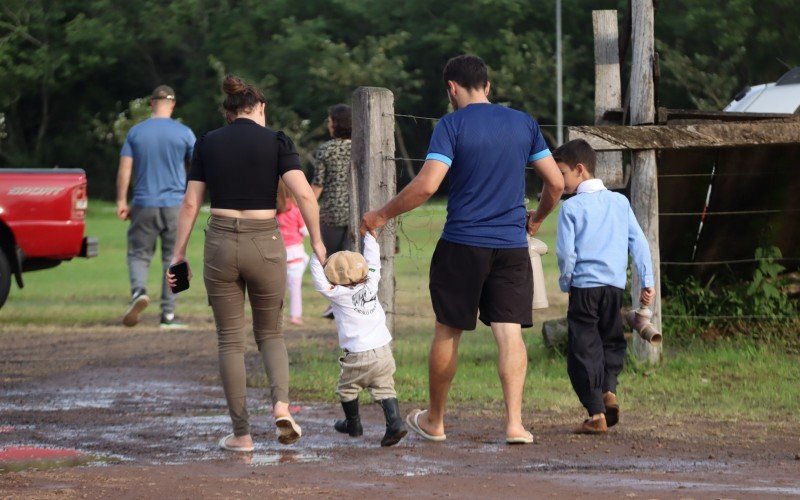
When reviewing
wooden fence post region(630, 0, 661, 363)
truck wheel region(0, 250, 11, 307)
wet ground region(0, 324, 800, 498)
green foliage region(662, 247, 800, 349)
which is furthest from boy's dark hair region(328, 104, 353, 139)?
truck wheel region(0, 250, 11, 307)

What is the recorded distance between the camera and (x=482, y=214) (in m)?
6.85

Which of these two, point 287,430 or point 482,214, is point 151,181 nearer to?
point 287,430

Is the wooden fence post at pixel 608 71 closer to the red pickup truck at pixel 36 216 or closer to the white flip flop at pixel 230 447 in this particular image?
the white flip flop at pixel 230 447

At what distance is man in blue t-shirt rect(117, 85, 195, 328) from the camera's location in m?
12.6

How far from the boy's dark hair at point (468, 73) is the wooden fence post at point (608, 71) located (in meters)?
3.12

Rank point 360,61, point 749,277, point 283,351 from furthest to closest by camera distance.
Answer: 1. point 360,61
2. point 749,277
3. point 283,351

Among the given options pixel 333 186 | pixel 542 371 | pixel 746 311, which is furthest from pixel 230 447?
pixel 746 311

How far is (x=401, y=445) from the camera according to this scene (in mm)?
7051

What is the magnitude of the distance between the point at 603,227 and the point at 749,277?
13.4 feet

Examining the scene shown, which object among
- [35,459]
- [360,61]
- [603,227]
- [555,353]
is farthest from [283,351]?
[360,61]

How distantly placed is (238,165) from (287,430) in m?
1.28

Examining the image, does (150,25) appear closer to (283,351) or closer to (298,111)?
(298,111)

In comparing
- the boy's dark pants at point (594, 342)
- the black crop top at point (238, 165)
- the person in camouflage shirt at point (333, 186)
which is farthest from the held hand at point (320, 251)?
the person in camouflage shirt at point (333, 186)

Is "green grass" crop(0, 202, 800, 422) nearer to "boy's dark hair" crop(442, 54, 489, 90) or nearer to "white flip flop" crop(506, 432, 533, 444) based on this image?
"white flip flop" crop(506, 432, 533, 444)
